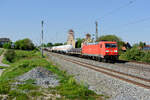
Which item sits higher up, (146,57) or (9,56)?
(146,57)

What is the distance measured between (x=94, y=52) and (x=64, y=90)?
19.5 meters

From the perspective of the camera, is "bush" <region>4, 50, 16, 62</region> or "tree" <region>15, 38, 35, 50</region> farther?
"tree" <region>15, 38, 35, 50</region>

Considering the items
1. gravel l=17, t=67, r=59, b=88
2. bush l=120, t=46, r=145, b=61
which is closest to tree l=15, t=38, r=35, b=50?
bush l=120, t=46, r=145, b=61

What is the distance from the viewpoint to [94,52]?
91.7ft

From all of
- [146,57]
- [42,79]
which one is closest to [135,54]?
[146,57]

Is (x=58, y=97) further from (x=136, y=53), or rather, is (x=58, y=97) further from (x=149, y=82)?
(x=136, y=53)

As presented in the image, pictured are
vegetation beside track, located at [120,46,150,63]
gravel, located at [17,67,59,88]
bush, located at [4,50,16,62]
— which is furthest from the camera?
bush, located at [4,50,16,62]

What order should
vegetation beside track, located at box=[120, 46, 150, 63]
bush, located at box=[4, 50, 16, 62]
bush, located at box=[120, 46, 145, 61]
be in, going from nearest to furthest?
vegetation beside track, located at box=[120, 46, 150, 63] < bush, located at box=[120, 46, 145, 61] < bush, located at box=[4, 50, 16, 62]

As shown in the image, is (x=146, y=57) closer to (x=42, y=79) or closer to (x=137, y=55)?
(x=137, y=55)

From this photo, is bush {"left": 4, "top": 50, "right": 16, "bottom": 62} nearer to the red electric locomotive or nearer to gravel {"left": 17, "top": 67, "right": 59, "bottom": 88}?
the red electric locomotive

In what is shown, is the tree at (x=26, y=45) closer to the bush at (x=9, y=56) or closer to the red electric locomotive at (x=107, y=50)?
the bush at (x=9, y=56)

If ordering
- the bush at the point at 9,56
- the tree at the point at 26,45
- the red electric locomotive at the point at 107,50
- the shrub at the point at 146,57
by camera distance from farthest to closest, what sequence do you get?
1. the tree at the point at 26,45
2. the bush at the point at 9,56
3. the shrub at the point at 146,57
4. the red electric locomotive at the point at 107,50

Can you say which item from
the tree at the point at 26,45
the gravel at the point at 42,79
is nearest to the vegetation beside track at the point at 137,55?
the gravel at the point at 42,79

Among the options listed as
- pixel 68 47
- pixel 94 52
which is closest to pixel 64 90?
pixel 94 52
